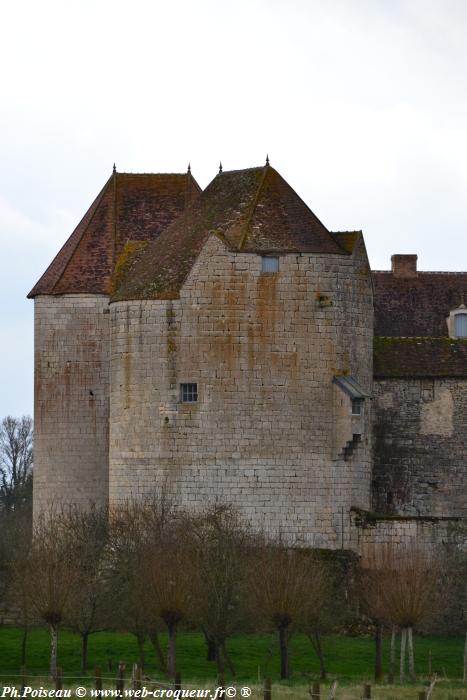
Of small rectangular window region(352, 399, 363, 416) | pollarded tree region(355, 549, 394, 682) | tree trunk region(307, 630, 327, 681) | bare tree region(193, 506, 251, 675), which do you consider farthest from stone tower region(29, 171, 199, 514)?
tree trunk region(307, 630, 327, 681)

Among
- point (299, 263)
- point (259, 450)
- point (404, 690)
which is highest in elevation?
point (299, 263)

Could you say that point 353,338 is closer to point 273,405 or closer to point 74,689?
point 273,405

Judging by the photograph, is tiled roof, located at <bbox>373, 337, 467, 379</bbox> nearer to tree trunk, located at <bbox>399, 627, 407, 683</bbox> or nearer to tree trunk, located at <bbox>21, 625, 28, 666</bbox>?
tree trunk, located at <bbox>399, 627, 407, 683</bbox>

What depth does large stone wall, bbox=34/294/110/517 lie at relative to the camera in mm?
79438

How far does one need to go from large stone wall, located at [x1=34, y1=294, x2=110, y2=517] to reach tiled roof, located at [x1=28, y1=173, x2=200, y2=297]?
0.70 meters

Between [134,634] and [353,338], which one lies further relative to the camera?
[353,338]

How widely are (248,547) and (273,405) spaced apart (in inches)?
190

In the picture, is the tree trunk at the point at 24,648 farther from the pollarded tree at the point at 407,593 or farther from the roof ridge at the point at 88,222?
the roof ridge at the point at 88,222

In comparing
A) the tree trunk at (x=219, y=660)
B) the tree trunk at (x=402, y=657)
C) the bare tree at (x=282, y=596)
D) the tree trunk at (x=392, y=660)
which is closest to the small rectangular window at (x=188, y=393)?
the bare tree at (x=282, y=596)

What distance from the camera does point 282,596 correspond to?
64.3m

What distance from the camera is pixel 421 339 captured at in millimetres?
80562

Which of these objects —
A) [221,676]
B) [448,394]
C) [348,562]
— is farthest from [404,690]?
[448,394]

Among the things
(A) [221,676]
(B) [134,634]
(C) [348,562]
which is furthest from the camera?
(C) [348,562]

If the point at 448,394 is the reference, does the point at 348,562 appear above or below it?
below
